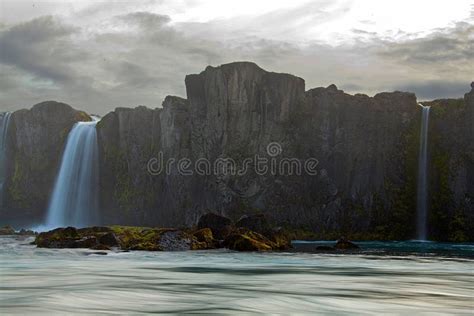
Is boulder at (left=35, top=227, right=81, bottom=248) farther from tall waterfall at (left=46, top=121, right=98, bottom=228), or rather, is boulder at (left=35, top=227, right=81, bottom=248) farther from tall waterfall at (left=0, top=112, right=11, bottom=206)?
tall waterfall at (left=0, top=112, right=11, bottom=206)

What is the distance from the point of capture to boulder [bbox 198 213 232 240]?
47469 mm

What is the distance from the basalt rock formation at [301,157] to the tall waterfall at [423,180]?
96 centimetres

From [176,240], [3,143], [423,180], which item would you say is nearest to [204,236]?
[176,240]

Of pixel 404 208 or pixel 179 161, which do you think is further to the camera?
pixel 179 161

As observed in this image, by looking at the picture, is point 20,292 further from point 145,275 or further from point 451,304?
point 451,304

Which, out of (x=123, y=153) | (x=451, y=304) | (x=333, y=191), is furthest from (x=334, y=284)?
(x=123, y=153)

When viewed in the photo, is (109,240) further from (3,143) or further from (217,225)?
(3,143)

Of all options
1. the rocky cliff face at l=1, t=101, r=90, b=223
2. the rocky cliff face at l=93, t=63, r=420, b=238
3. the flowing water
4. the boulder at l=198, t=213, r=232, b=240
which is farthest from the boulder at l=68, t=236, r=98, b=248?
the rocky cliff face at l=1, t=101, r=90, b=223

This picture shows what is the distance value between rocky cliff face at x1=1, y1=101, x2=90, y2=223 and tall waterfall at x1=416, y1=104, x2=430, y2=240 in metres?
62.0

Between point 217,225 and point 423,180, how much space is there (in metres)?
46.4

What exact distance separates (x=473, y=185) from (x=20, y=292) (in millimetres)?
78929

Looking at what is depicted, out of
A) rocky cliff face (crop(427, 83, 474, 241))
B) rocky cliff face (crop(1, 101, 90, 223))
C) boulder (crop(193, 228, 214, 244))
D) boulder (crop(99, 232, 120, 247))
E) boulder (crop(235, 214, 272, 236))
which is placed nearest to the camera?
boulder (crop(99, 232, 120, 247))

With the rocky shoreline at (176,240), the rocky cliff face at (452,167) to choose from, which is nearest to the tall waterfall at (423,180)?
the rocky cliff face at (452,167)

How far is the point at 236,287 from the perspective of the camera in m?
15.7
